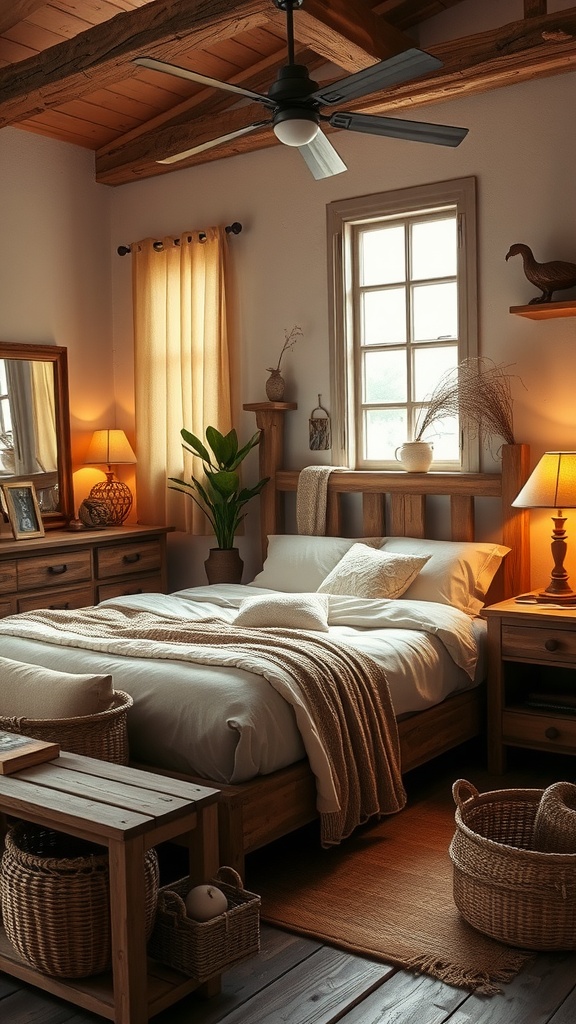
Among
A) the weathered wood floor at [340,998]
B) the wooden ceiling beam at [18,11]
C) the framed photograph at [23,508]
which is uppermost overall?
the wooden ceiling beam at [18,11]

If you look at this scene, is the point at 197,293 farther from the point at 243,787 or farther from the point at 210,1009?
the point at 210,1009

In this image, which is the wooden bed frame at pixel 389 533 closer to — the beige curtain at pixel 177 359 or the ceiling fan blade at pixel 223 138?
the beige curtain at pixel 177 359

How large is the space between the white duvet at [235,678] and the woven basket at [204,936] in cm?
47

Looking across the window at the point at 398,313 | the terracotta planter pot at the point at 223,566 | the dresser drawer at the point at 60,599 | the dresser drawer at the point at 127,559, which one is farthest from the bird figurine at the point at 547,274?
the dresser drawer at the point at 60,599

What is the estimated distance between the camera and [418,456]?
4766 mm

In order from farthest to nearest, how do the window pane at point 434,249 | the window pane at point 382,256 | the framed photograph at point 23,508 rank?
the framed photograph at point 23,508
the window pane at point 382,256
the window pane at point 434,249

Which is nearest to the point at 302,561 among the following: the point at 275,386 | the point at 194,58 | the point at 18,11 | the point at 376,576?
the point at 376,576

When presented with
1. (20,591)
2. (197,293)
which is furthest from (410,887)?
(197,293)

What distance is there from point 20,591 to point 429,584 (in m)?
1.96

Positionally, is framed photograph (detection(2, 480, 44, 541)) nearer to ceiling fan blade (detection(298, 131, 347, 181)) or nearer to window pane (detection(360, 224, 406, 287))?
window pane (detection(360, 224, 406, 287))

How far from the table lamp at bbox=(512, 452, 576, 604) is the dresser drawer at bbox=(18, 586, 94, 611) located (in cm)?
229

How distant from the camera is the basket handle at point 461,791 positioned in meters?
2.96

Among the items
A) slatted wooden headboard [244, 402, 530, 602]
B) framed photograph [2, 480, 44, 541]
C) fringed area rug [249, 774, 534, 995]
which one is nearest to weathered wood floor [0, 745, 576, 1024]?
fringed area rug [249, 774, 534, 995]

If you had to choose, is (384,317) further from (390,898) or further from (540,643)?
(390,898)
